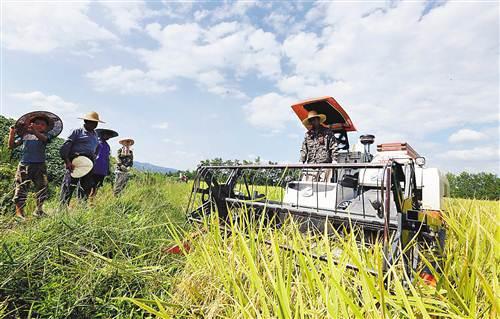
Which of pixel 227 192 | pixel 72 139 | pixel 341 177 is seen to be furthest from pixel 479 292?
pixel 72 139

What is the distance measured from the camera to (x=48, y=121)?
16.7 ft

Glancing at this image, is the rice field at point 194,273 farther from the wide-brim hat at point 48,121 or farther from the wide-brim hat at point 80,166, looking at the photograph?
the wide-brim hat at point 48,121

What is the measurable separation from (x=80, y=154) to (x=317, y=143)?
3.87 metres

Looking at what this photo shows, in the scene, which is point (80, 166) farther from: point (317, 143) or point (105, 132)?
point (317, 143)

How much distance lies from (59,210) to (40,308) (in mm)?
1378

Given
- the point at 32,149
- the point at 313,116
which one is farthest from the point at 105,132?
the point at 313,116

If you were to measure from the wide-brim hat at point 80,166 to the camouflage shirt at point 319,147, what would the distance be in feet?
11.6

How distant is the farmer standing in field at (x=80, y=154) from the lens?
5.14 metres

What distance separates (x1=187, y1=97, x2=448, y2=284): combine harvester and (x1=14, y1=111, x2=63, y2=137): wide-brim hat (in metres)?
2.85

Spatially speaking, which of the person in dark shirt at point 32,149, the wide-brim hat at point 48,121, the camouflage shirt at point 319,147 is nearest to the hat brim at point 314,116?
the camouflage shirt at point 319,147

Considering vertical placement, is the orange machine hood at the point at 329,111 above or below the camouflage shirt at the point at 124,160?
above

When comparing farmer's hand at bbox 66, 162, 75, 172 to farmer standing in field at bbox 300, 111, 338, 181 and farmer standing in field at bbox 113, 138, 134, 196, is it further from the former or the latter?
farmer standing in field at bbox 300, 111, 338, 181

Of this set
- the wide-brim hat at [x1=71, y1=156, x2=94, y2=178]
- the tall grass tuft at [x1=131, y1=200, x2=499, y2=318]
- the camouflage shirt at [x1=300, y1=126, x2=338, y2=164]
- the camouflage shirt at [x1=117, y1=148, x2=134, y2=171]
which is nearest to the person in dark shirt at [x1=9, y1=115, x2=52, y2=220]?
the wide-brim hat at [x1=71, y1=156, x2=94, y2=178]

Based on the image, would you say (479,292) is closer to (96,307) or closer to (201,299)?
(201,299)
